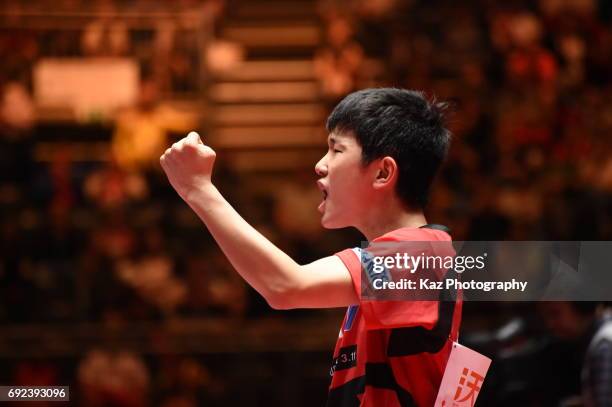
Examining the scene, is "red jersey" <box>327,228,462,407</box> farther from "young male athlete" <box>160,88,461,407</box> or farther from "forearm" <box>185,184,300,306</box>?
"forearm" <box>185,184,300,306</box>

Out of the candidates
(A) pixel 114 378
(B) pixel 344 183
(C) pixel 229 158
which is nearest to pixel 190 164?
(B) pixel 344 183

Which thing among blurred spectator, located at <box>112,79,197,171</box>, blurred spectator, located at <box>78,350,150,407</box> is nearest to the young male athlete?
blurred spectator, located at <box>78,350,150,407</box>

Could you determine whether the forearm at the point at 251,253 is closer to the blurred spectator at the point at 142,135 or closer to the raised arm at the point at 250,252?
the raised arm at the point at 250,252

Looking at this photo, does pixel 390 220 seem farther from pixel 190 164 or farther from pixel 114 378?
pixel 114 378

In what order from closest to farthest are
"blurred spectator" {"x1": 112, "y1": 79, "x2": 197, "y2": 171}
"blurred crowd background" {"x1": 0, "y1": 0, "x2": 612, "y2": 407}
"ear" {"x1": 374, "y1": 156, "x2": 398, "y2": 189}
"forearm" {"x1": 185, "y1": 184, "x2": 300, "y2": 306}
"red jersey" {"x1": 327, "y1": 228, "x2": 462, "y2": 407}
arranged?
"forearm" {"x1": 185, "y1": 184, "x2": 300, "y2": 306} → "red jersey" {"x1": 327, "y1": 228, "x2": 462, "y2": 407} → "ear" {"x1": 374, "y1": 156, "x2": 398, "y2": 189} → "blurred crowd background" {"x1": 0, "y1": 0, "x2": 612, "y2": 407} → "blurred spectator" {"x1": 112, "y1": 79, "x2": 197, "y2": 171}

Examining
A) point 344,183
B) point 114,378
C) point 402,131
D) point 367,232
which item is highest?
point 402,131

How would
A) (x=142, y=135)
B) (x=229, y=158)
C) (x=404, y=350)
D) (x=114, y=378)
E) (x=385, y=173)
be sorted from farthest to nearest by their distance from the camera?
(x=229, y=158) → (x=142, y=135) → (x=114, y=378) → (x=385, y=173) → (x=404, y=350)

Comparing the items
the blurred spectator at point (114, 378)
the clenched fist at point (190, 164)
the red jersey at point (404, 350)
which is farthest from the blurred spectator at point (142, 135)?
the clenched fist at point (190, 164)

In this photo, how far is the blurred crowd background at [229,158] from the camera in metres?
6.89

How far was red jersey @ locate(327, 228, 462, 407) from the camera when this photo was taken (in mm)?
2123

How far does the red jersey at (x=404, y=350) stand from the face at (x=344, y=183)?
139 mm

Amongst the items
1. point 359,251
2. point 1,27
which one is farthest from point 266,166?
point 359,251

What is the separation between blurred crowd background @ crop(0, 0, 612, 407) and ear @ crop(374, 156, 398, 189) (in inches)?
113

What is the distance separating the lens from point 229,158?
8891 millimetres
